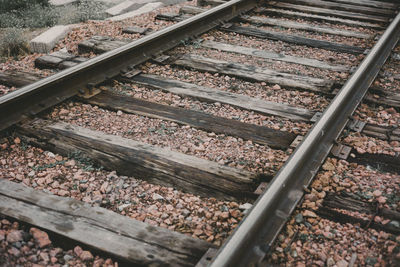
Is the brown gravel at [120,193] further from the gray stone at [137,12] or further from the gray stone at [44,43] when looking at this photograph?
the gray stone at [137,12]

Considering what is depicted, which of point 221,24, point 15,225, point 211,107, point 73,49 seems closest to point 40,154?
point 15,225

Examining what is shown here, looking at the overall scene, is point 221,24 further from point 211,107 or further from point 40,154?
point 40,154

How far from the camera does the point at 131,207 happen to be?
226 centimetres

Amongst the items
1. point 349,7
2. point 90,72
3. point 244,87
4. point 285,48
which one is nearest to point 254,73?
point 244,87

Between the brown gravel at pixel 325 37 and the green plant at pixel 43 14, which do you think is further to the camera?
the green plant at pixel 43 14

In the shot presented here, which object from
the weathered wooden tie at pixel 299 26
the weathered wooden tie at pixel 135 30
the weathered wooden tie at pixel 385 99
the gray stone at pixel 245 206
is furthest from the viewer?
the weathered wooden tie at pixel 299 26

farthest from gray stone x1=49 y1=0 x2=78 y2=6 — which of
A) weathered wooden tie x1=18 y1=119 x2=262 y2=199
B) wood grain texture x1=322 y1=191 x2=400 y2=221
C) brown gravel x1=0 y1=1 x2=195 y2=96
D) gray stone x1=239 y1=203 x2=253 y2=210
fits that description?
wood grain texture x1=322 y1=191 x2=400 y2=221

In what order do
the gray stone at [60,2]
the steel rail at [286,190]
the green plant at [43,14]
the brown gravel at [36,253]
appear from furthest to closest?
the gray stone at [60,2] < the green plant at [43,14] < the brown gravel at [36,253] < the steel rail at [286,190]

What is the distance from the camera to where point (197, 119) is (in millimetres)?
3090

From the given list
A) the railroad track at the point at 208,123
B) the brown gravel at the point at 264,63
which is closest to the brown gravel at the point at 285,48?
the railroad track at the point at 208,123

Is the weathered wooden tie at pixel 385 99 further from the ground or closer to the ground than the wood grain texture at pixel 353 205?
further from the ground

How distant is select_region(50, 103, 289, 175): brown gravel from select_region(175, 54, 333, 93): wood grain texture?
3.76ft

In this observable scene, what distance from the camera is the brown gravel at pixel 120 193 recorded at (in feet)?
7.09

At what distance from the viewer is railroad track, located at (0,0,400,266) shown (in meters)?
1.96
